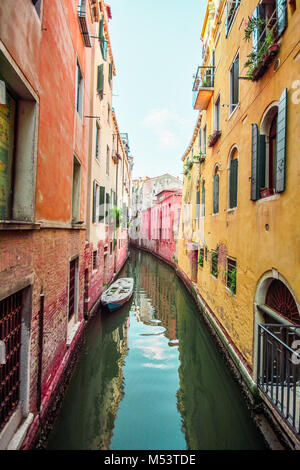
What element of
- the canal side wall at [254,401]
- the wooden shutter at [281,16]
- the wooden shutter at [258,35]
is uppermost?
the wooden shutter at [258,35]

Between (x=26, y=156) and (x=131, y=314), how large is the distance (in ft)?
30.7

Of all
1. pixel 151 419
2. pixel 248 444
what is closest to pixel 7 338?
pixel 151 419

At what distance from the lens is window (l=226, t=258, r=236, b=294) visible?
6.75m

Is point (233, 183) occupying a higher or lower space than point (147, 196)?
lower

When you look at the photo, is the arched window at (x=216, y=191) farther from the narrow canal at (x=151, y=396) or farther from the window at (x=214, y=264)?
the narrow canal at (x=151, y=396)

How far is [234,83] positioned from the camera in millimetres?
7738

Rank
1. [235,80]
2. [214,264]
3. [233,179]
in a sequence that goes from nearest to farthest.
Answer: [233,179] < [235,80] < [214,264]

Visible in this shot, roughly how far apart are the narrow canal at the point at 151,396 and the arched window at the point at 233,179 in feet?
14.2

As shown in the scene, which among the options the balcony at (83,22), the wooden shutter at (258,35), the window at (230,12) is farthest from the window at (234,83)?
the balcony at (83,22)

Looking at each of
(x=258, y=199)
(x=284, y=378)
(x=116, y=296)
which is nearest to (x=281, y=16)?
(x=258, y=199)

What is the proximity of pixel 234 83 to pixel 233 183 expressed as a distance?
10.1 feet

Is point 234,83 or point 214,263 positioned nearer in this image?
point 234,83

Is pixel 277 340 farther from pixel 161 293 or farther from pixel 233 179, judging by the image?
pixel 161 293

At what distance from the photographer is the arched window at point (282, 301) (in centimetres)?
427
